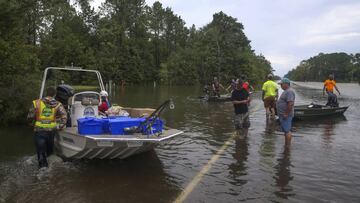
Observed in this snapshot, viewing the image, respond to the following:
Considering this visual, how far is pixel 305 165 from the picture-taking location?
940cm

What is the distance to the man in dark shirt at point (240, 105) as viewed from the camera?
1259cm

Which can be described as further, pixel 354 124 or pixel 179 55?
pixel 179 55

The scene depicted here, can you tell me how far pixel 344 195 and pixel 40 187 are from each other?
578 centimetres

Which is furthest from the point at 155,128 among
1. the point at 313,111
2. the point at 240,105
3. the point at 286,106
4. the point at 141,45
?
the point at 141,45

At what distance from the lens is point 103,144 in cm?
843

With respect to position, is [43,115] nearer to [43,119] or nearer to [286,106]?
[43,119]

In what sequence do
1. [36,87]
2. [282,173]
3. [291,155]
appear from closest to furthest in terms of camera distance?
1. [282,173]
2. [291,155]
3. [36,87]

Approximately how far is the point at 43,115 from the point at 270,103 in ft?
34.9

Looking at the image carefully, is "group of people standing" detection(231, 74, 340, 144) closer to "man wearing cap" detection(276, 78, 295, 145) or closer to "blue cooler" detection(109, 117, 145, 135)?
"man wearing cap" detection(276, 78, 295, 145)

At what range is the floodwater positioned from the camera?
23.6ft

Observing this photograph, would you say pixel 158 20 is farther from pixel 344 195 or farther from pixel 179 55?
pixel 344 195

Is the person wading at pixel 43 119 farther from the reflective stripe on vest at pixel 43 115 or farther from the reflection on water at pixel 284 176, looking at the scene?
the reflection on water at pixel 284 176

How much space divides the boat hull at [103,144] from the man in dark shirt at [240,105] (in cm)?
351

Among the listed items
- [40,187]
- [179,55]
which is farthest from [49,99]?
[179,55]
